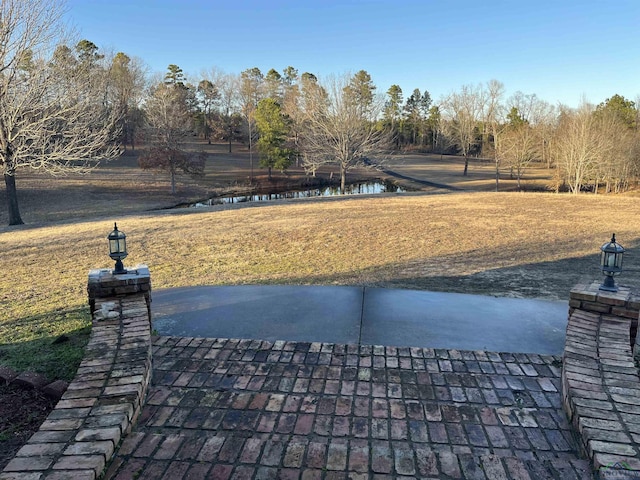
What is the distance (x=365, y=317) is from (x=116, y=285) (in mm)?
2234

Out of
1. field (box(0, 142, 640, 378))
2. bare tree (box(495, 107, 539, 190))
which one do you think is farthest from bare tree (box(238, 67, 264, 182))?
field (box(0, 142, 640, 378))

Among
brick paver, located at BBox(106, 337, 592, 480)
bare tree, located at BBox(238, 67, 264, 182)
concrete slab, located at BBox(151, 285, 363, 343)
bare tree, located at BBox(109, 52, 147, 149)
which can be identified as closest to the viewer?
brick paver, located at BBox(106, 337, 592, 480)

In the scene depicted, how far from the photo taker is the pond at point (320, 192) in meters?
25.5

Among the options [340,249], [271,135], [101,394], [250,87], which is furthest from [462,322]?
[250,87]

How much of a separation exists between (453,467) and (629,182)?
118 feet

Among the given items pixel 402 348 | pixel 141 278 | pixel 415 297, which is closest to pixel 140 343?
pixel 141 278

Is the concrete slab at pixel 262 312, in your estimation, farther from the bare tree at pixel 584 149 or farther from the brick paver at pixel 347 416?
the bare tree at pixel 584 149

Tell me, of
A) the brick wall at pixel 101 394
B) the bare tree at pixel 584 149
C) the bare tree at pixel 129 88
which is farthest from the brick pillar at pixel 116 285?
the bare tree at pixel 129 88

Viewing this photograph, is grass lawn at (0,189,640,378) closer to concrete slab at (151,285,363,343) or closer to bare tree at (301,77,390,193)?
concrete slab at (151,285,363,343)

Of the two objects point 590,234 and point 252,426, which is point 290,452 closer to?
point 252,426

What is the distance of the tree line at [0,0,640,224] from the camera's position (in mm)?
13737

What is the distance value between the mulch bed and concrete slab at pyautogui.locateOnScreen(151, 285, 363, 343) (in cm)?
107

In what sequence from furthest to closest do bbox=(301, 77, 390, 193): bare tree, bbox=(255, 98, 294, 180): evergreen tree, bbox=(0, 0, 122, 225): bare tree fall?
1. bbox=(255, 98, 294, 180): evergreen tree
2. bbox=(301, 77, 390, 193): bare tree
3. bbox=(0, 0, 122, 225): bare tree

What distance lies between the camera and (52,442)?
2.16 metres
